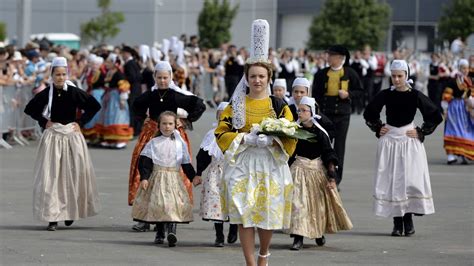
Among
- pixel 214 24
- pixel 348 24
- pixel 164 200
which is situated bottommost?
pixel 164 200

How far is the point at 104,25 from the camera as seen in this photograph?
202 ft

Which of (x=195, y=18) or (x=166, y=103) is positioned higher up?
(x=195, y=18)

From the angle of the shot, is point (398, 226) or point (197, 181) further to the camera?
point (398, 226)

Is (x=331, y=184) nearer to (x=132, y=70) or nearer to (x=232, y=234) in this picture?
(x=232, y=234)

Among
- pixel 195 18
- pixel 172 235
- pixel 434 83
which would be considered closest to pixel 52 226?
pixel 172 235

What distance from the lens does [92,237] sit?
13.0 meters

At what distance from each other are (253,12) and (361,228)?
5507 centimetres

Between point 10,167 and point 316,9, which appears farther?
point 316,9

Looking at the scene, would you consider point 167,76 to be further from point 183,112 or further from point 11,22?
point 11,22

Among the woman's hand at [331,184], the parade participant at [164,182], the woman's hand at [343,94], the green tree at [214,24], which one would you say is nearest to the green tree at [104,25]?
the green tree at [214,24]

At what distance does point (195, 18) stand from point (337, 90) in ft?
168

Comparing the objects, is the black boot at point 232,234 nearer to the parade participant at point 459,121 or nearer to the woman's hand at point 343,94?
the woman's hand at point 343,94

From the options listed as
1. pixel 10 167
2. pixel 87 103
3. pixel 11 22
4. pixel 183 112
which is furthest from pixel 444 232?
pixel 11 22

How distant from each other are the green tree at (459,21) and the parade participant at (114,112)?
35.0m
